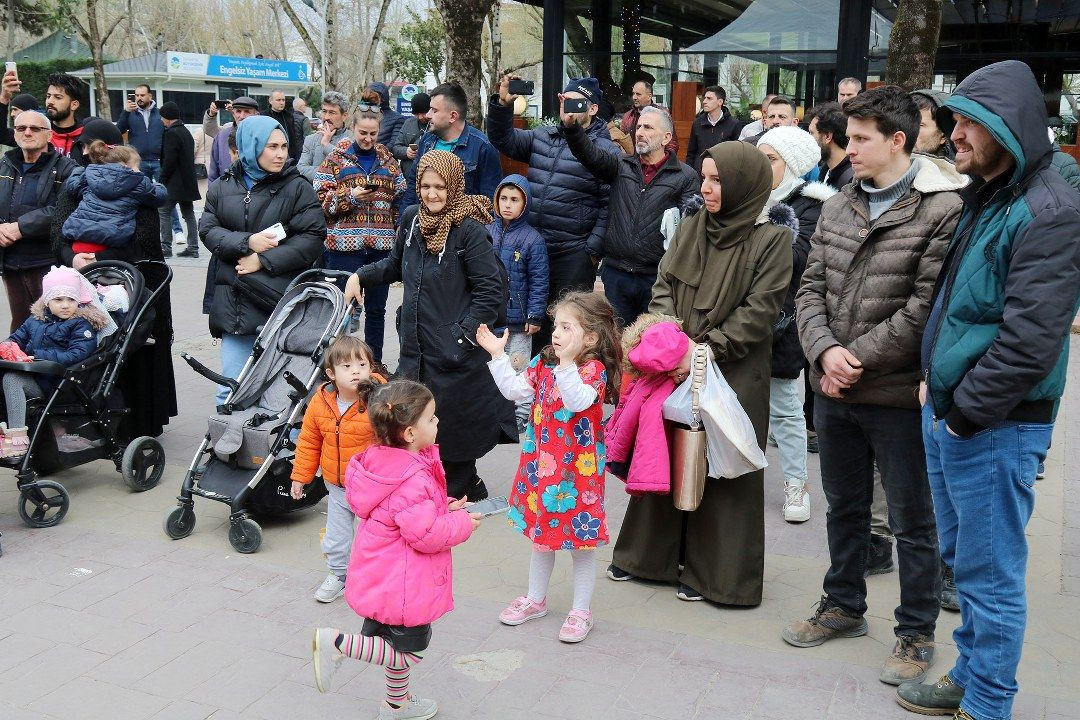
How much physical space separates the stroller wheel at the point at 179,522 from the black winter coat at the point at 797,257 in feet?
10.4

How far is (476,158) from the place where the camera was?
297 inches

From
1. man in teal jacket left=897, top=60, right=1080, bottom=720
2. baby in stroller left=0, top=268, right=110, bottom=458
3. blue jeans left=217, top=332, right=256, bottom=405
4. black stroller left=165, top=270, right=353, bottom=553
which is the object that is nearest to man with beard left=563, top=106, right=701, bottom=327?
black stroller left=165, top=270, right=353, bottom=553

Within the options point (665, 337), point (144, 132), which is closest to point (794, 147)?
point (665, 337)

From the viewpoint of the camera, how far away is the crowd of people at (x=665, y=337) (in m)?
3.37

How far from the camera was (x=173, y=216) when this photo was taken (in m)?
15.9

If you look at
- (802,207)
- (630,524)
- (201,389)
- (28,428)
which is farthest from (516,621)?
(201,389)

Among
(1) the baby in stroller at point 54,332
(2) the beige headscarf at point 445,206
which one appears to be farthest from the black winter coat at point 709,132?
(1) the baby in stroller at point 54,332

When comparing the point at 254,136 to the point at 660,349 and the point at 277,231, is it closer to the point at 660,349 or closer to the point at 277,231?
the point at 277,231

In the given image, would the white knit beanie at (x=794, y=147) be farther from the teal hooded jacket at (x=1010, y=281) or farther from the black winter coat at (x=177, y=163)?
the black winter coat at (x=177, y=163)

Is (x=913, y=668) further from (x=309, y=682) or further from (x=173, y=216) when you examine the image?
(x=173, y=216)

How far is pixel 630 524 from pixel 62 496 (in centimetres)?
307

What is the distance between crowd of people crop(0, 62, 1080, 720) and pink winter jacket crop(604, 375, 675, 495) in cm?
1

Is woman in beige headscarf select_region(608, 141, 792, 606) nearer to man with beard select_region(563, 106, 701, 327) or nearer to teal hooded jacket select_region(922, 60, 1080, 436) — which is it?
teal hooded jacket select_region(922, 60, 1080, 436)

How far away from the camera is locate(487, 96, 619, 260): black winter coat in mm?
7094
